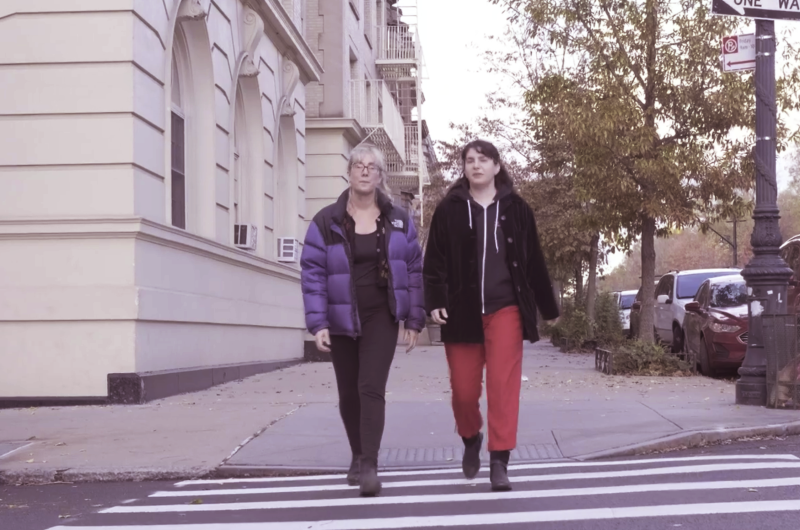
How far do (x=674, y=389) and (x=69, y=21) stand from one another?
24.3ft

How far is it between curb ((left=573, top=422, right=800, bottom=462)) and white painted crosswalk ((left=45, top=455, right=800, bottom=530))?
44 cm

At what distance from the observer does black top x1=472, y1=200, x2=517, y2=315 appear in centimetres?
629

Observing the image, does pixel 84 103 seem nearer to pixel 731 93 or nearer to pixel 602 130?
pixel 602 130

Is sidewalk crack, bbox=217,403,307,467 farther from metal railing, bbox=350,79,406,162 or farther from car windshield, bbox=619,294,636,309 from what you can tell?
car windshield, bbox=619,294,636,309

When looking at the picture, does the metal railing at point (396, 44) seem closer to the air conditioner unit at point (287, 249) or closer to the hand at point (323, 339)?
the air conditioner unit at point (287, 249)

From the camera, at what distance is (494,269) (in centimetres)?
634

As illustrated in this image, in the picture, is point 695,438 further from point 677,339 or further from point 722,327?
point 677,339

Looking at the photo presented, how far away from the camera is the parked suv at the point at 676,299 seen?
19.2m

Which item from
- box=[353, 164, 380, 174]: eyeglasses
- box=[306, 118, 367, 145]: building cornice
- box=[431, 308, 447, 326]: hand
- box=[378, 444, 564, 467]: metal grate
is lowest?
box=[378, 444, 564, 467]: metal grate

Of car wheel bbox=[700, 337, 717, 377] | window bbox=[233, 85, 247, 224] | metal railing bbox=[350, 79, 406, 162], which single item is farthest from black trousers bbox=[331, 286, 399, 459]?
metal railing bbox=[350, 79, 406, 162]

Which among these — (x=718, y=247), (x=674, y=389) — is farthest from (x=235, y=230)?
(x=718, y=247)

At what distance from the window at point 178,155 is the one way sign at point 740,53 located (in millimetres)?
6614

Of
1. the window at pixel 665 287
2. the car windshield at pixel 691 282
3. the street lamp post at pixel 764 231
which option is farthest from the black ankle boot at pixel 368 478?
the window at pixel 665 287

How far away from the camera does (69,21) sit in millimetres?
11250
